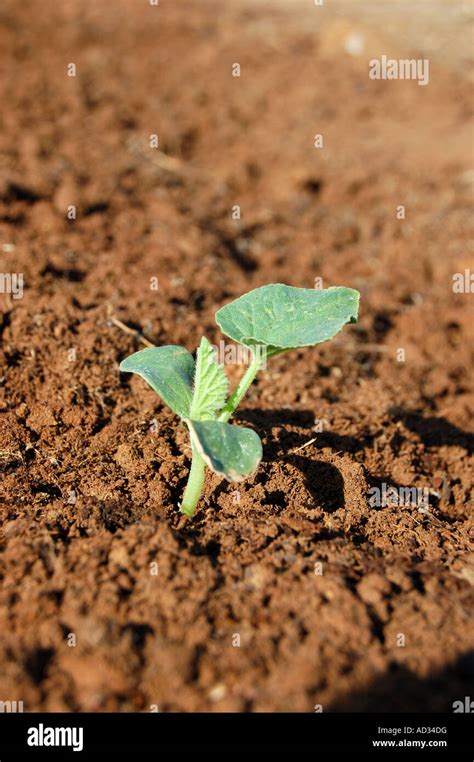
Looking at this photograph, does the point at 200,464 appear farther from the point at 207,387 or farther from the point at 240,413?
the point at 240,413

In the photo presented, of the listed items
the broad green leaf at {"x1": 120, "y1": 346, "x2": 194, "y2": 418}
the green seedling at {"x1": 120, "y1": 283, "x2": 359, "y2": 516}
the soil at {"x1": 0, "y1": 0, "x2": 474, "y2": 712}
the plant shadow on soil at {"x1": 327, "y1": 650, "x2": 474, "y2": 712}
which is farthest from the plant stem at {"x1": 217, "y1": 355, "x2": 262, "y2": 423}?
the plant shadow on soil at {"x1": 327, "y1": 650, "x2": 474, "y2": 712}

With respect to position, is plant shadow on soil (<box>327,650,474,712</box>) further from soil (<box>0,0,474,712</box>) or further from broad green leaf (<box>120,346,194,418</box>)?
broad green leaf (<box>120,346,194,418</box>)

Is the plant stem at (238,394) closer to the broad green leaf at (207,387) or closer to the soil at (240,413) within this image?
the broad green leaf at (207,387)

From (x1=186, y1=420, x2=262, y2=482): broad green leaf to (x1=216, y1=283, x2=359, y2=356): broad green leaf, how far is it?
299mm

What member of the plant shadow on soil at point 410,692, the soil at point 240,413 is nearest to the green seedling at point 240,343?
the soil at point 240,413

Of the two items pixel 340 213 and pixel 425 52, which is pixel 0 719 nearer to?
pixel 340 213

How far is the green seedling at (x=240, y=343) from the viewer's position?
204cm

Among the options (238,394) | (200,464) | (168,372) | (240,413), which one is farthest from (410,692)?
(240,413)

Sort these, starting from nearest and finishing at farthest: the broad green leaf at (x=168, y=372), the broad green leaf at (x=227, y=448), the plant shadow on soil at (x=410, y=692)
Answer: the plant shadow on soil at (x=410, y=692), the broad green leaf at (x=227, y=448), the broad green leaf at (x=168, y=372)

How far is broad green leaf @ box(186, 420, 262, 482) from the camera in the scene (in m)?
1.79

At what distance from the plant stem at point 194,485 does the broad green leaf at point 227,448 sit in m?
0.21

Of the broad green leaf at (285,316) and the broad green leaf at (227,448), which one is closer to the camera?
the broad green leaf at (227,448)

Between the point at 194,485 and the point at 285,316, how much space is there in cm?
59

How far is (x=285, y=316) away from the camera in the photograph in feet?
7.04
